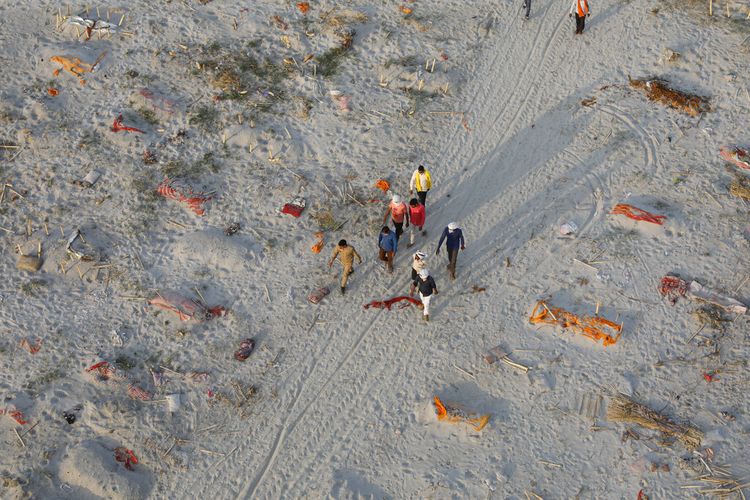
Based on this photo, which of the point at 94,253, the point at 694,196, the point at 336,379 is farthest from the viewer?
the point at 694,196

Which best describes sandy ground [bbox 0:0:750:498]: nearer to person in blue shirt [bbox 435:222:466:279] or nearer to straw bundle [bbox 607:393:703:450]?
straw bundle [bbox 607:393:703:450]

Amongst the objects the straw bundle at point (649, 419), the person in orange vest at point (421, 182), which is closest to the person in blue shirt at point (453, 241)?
the person in orange vest at point (421, 182)

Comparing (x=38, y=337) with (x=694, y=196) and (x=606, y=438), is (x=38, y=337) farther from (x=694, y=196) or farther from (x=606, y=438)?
(x=694, y=196)

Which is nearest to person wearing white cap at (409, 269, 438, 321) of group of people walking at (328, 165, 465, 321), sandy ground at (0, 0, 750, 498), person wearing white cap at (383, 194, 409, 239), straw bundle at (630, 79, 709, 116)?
group of people walking at (328, 165, 465, 321)

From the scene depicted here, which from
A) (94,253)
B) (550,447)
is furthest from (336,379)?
(94,253)

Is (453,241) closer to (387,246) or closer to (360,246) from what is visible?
(387,246)

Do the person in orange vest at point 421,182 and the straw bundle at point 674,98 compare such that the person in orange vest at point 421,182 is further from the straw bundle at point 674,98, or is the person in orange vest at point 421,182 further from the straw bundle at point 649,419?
the straw bundle at point 674,98

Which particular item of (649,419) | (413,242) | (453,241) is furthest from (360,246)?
(649,419)
